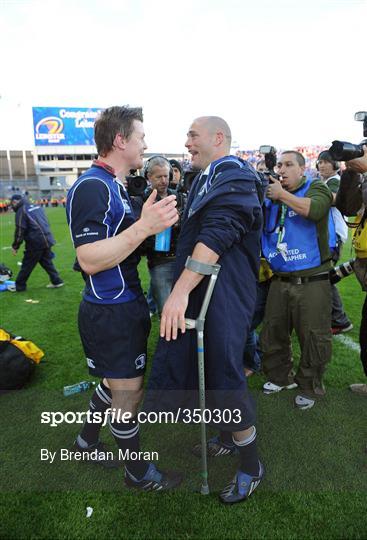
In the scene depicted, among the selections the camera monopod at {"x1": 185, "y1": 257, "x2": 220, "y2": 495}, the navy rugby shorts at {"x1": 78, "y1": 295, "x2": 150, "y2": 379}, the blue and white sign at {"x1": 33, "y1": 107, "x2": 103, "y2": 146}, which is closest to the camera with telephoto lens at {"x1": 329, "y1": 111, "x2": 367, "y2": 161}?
the camera monopod at {"x1": 185, "y1": 257, "x2": 220, "y2": 495}

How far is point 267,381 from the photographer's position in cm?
384

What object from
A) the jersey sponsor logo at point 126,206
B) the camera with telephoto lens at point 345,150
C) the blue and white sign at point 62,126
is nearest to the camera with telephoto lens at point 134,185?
the jersey sponsor logo at point 126,206

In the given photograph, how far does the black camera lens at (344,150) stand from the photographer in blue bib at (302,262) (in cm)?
57

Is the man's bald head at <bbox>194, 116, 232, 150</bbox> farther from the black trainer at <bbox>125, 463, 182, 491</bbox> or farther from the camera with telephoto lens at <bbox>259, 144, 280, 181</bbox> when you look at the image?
the black trainer at <bbox>125, 463, 182, 491</bbox>

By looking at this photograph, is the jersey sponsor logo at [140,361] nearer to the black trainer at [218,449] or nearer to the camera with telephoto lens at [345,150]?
the black trainer at [218,449]

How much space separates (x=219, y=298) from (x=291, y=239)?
1.38 meters

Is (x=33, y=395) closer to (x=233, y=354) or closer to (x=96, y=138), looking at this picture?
(x=233, y=354)

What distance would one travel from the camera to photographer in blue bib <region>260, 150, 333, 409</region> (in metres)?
3.16

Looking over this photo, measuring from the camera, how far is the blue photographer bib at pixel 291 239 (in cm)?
321

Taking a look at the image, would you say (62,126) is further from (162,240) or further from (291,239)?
(291,239)

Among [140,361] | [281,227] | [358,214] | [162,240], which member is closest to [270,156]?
[281,227]

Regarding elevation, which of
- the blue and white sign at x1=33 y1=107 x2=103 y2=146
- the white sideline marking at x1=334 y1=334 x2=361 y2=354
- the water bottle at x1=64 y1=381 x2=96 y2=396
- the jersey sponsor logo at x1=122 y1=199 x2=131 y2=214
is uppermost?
the blue and white sign at x1=33 y1=107 x2=103 y2=146

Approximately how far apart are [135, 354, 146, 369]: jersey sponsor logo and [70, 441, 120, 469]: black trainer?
92 cm

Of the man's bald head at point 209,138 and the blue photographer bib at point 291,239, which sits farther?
the blue photographer bib at point 291,239
